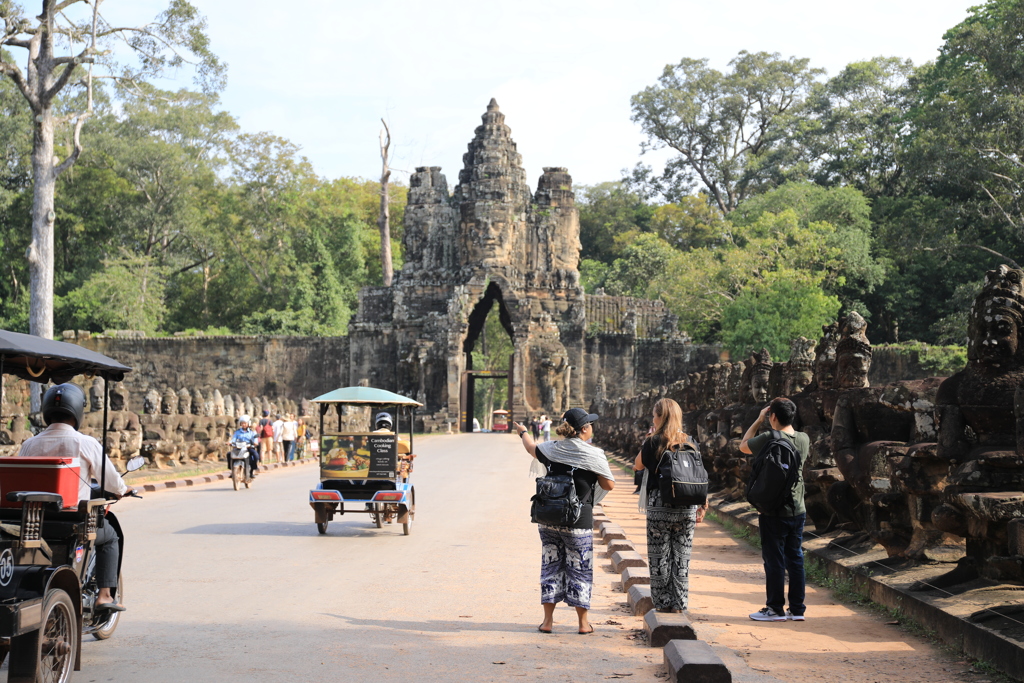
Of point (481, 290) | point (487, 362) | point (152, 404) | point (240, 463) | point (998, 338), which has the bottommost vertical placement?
point (240, 463)

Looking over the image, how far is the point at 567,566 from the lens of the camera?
6723 millimetres

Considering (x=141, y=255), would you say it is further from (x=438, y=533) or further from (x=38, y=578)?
(x=38, y=578)

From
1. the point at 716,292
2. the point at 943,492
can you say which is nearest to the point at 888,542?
the point at 943,492

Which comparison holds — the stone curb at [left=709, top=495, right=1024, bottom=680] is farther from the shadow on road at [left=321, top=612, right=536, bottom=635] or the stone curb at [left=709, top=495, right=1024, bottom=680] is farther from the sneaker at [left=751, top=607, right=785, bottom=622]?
the shadow on road at [left=321, top=612, right=536, bottom=635]

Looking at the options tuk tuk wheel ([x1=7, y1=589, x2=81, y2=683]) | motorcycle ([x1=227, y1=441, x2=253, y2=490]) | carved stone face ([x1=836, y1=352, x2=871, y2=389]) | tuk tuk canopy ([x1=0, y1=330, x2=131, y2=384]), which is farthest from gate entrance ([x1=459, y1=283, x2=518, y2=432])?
tuk tuk wheel ([x1=7, y1=589, x2=81, y2=683])

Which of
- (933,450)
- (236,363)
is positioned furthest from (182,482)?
(236,363)

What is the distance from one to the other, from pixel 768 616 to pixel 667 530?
1.12m

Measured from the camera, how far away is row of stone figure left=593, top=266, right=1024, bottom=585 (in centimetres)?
634

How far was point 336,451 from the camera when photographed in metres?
12.1

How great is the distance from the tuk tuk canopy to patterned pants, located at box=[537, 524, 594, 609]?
3.04m

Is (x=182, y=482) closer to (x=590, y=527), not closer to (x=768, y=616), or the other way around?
(x=590, y=527)

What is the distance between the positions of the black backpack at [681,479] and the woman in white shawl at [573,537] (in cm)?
35

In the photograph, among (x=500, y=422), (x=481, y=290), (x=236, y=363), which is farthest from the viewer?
(x=500, y=422)

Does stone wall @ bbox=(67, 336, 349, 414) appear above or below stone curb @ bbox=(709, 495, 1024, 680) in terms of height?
above
